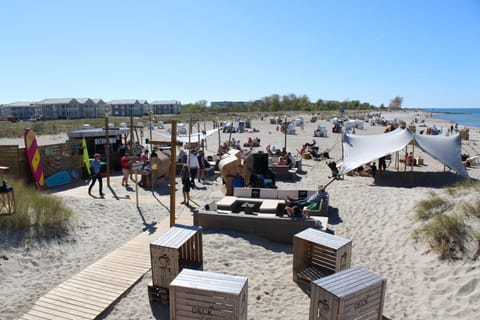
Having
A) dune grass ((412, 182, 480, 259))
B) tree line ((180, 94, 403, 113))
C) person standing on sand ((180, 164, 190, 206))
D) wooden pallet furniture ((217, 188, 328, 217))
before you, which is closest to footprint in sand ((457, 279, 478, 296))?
dune grass ((412, 182, 480, 259))

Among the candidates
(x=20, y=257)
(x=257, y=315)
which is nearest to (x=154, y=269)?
(x=257, y=315)

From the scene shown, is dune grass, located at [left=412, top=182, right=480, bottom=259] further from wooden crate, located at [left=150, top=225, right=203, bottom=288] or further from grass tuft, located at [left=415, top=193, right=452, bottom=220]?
wooden crate, located at [left=150, top=225, right=203, bottom=288]

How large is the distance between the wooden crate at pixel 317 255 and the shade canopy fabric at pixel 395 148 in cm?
732

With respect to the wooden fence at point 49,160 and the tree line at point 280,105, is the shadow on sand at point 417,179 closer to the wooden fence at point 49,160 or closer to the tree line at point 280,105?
the wooden fence at point 49,160

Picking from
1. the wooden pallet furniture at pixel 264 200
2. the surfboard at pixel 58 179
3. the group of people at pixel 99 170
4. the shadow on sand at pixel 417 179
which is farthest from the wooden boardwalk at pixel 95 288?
the shadow on sand at pixel 417 179

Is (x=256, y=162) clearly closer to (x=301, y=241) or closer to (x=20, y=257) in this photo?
(x=301, y=241)

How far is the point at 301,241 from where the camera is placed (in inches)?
240

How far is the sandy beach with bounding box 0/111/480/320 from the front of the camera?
5.30 m

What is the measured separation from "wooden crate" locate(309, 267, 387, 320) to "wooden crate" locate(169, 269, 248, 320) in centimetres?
85

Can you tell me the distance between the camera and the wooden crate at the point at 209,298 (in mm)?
3939

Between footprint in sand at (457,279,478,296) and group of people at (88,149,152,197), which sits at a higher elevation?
group of people at (88,149,152,197)

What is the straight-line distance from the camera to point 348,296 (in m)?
4.07

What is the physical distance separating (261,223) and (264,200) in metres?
1.67

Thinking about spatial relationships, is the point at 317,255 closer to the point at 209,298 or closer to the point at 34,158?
the point at 209,298
